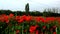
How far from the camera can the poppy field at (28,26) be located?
5.45 m

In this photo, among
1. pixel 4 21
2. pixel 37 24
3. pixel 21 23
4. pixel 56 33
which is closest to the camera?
pixel 56 33

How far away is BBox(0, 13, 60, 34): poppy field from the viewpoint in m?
5.45

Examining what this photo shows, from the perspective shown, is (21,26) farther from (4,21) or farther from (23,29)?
(4,21)

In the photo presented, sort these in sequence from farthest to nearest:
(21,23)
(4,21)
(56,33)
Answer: (4,21) < (21,23) < (56,33)

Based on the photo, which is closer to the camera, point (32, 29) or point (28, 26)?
point (32, 29)

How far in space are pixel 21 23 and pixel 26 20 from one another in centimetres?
16

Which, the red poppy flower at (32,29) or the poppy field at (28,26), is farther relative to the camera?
the poppy field at (28,26)

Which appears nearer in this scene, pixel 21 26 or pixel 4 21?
pixel 21 26

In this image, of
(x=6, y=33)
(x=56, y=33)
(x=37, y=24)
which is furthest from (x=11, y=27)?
(x=56, y=33)

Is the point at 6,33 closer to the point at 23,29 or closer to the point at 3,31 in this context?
the point at 3,31

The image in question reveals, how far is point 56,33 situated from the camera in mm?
5207

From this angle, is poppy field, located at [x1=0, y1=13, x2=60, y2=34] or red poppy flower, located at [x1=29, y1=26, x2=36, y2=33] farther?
poppy field, located at [x1=0, y1=13, x2=60, y2=34]

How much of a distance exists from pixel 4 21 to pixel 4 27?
22 cm

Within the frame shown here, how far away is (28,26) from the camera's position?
568 centimetres
